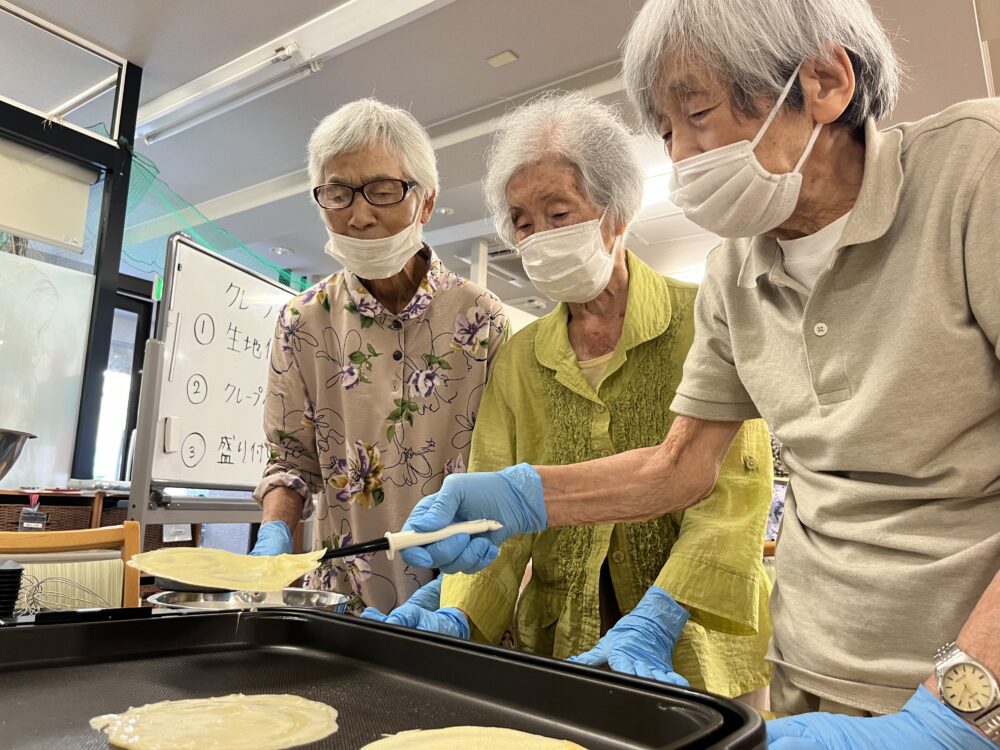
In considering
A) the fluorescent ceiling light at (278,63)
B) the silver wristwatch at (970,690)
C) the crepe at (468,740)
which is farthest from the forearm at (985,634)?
the fluorescent ceiling light at (278,63)

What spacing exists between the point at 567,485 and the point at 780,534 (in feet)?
1.00

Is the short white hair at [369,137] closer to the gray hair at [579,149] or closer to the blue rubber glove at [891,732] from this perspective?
the gray hair at [579,149]

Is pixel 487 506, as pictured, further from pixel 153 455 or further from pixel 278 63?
pixel 278 63

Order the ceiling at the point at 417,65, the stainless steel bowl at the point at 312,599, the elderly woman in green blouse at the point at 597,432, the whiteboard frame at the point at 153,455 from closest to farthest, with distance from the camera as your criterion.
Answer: the elderly woman in green blouse at the point at 597,432 < the stainless steel bowl at the point at 312,599 < the whiteboard frame at the point at 153,455 < the ceiling at the point at 417,65

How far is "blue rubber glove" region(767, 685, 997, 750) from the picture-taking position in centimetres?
57

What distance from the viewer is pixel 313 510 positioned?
1721mm

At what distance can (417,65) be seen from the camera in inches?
158

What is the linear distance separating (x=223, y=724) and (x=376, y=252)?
0.98 meters

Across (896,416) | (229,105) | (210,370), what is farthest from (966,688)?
(229,105)

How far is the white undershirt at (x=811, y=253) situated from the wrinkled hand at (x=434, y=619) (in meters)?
0.70

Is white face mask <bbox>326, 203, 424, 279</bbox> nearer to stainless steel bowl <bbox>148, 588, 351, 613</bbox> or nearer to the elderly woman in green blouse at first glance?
the elderly woman in green blouse

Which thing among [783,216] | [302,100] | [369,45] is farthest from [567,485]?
[302,100]

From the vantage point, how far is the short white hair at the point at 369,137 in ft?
4.72

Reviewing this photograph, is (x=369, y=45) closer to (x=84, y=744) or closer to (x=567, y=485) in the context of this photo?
(x=567, y=485)
